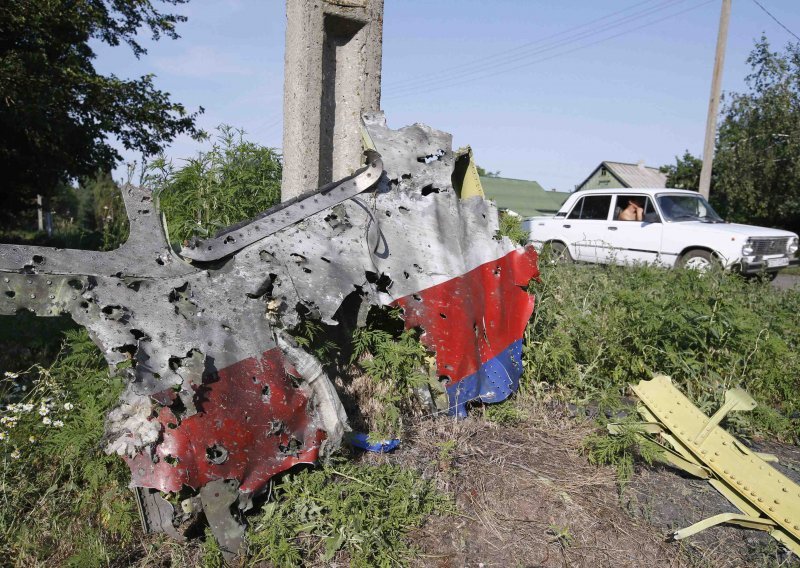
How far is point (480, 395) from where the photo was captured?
3.73 metres

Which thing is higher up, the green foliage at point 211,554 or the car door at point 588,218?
the car door at point 588,218

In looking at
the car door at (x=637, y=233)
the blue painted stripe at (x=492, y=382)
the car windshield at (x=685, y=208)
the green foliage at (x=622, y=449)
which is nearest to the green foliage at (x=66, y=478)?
A: the blue painted stripe at (x=492, y=382)

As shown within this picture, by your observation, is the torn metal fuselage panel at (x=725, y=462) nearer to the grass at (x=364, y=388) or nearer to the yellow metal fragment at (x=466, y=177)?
the grass at (x=364, y=388)

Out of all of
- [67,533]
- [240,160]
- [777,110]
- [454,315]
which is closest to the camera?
[67,533]

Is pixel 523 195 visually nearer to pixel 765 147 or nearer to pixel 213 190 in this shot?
pixel 765 147

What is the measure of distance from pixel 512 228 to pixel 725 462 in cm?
209

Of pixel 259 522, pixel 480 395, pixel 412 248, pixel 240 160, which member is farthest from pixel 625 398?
pixel 240 160

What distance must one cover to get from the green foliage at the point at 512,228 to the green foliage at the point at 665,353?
1.27 feet

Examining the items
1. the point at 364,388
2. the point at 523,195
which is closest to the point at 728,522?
the point at 364,388

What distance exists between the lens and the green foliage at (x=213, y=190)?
4.15 m

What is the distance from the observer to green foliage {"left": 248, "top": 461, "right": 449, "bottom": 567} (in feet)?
8.08

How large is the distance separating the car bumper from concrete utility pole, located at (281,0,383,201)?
7.35 meters

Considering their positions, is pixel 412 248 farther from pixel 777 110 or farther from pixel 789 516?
pixel 777 110

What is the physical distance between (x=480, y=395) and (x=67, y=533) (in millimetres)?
2303
